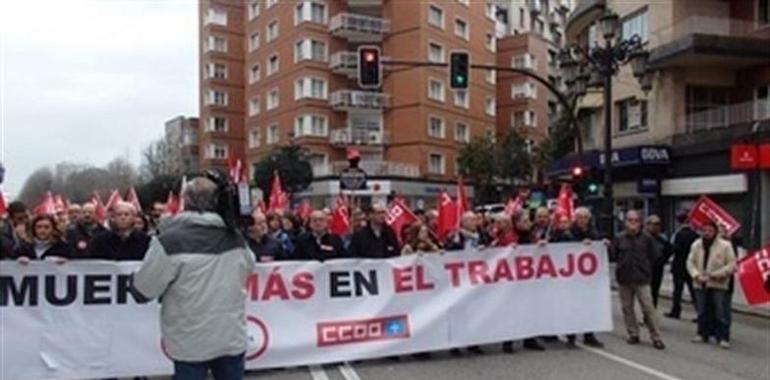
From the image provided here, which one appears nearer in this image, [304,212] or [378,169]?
[304,212]

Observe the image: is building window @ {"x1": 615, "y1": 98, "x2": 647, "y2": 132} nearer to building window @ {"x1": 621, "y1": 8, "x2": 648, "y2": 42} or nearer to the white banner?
building window @ {"x1": 621, "y1": 8, "x2": 648, "y2": 42}

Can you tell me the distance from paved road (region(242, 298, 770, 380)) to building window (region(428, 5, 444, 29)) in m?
46.4

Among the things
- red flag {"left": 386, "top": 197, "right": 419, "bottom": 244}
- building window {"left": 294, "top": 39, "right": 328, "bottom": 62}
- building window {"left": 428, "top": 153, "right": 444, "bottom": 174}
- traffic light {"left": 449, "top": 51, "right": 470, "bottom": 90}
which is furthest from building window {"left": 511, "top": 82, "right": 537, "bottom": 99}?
red flag {"left": 386, "top": 197, "right": 419, "bottom": 244}

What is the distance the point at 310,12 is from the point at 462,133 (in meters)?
13.6

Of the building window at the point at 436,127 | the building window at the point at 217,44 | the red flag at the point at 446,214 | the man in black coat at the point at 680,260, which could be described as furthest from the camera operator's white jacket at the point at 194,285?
the building window at the point at 217,44

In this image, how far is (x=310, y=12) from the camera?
54.5 meters

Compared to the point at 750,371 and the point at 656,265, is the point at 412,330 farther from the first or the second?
the point at 656,265

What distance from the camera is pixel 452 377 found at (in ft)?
26.9

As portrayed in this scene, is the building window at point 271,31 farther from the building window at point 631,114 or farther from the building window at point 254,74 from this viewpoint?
the building window at point 631,114

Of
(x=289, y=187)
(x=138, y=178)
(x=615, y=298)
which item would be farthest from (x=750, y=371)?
(x=138, y=178)

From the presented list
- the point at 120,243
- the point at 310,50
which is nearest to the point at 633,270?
the point at 120,243

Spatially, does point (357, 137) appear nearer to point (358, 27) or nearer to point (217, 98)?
point (358, 27)

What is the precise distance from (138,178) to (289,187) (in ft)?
137

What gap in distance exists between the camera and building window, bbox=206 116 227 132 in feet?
228
